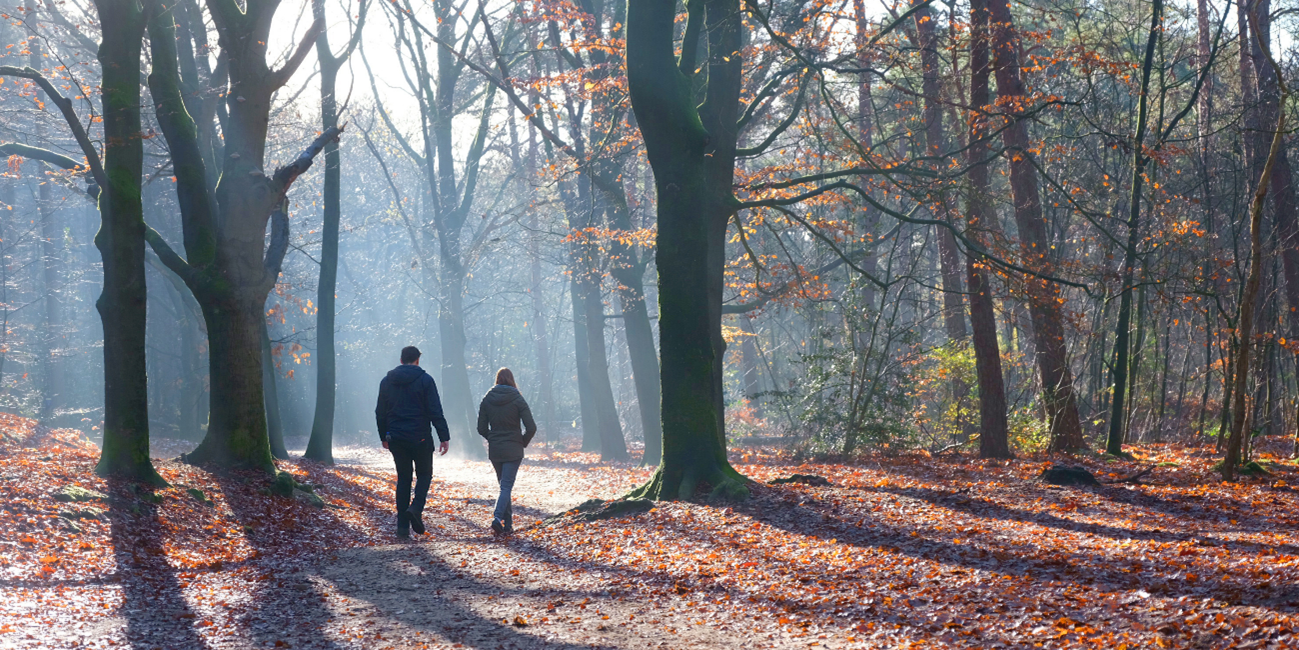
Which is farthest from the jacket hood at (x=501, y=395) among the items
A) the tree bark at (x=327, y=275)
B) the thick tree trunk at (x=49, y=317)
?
the thick tree trunk at (x=49, y=317)

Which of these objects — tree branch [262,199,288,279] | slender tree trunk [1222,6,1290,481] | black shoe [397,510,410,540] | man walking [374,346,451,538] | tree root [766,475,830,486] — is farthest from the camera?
tree branch [262,199,288,279]

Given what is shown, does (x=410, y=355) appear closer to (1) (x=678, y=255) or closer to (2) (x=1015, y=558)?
(1) (x=678, y=255)

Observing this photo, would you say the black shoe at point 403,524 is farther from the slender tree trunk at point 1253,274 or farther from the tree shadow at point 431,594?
the slender tree trunk at point 1253,274

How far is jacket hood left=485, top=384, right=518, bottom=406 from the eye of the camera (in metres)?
9.70

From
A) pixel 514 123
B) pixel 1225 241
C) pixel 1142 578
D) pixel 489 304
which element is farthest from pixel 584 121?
pixel 489 304

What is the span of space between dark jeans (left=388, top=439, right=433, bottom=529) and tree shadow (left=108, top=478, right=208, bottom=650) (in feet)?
7.50

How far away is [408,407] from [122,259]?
151 inches

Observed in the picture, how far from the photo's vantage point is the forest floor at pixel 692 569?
210 inches

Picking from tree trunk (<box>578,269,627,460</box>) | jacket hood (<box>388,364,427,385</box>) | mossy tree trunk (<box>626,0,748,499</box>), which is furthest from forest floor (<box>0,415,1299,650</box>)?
tree trunk (<box>578,269,627,460</box>)

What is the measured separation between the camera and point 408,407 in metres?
9.26

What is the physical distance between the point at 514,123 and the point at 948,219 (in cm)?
1989

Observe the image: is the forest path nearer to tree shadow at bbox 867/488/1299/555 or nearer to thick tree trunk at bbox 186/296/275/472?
thick tree trunk at bbox 186/296/275/472

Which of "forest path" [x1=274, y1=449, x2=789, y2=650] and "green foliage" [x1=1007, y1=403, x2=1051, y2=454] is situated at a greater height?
"green foliage" [x1=1007, y1=403, x2=1051, y2=454]

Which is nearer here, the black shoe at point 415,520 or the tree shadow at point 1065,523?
the tree shadow at point 1065,523
